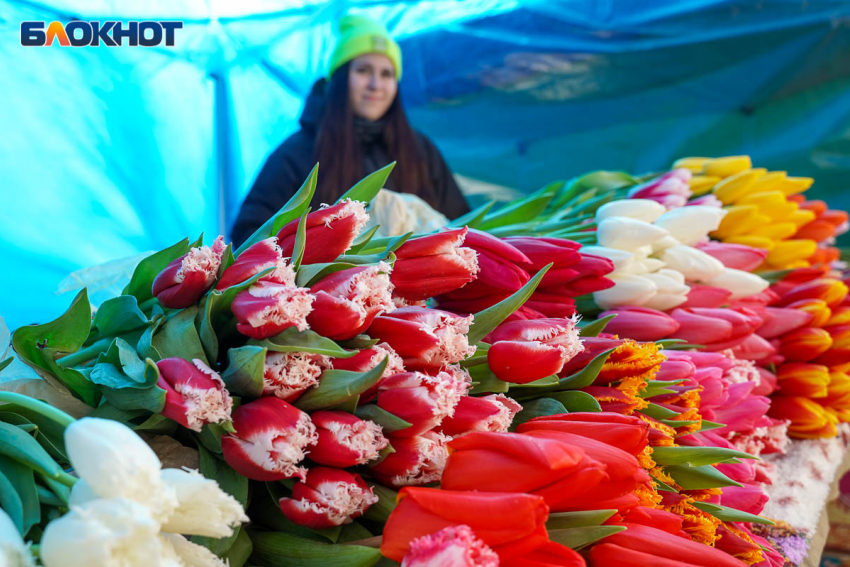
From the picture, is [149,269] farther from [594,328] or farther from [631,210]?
[631,210]

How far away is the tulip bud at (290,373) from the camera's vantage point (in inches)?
15.5

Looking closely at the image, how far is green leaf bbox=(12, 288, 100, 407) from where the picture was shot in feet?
1.49

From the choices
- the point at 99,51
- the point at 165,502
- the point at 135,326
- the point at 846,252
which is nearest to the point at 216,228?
the point at 99,51

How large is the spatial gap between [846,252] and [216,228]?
1.87m

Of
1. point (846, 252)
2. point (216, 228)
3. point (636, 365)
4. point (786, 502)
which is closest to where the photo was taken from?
point (636, 365)

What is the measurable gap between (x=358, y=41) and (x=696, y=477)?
152 centimetres

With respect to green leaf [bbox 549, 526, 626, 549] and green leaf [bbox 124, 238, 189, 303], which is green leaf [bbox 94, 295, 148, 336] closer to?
green leaf [bbox 124, 238, 189, 303]

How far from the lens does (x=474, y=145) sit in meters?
2.37

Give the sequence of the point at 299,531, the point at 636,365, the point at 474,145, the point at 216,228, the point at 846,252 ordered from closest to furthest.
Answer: the point at 299,531, the point at 636,365, the point at 216,228, the point at 846,252, the point at 474,145

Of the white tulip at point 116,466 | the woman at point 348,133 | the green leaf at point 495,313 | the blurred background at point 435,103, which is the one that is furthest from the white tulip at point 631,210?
the woman at point 348,133

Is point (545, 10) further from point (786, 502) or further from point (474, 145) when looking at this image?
point (786, 502)

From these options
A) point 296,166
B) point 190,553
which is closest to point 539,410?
point 190,553

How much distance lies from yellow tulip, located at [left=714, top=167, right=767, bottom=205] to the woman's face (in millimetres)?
1037

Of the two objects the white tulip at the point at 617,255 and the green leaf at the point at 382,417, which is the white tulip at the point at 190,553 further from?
the white tulip at the point at 617,255
